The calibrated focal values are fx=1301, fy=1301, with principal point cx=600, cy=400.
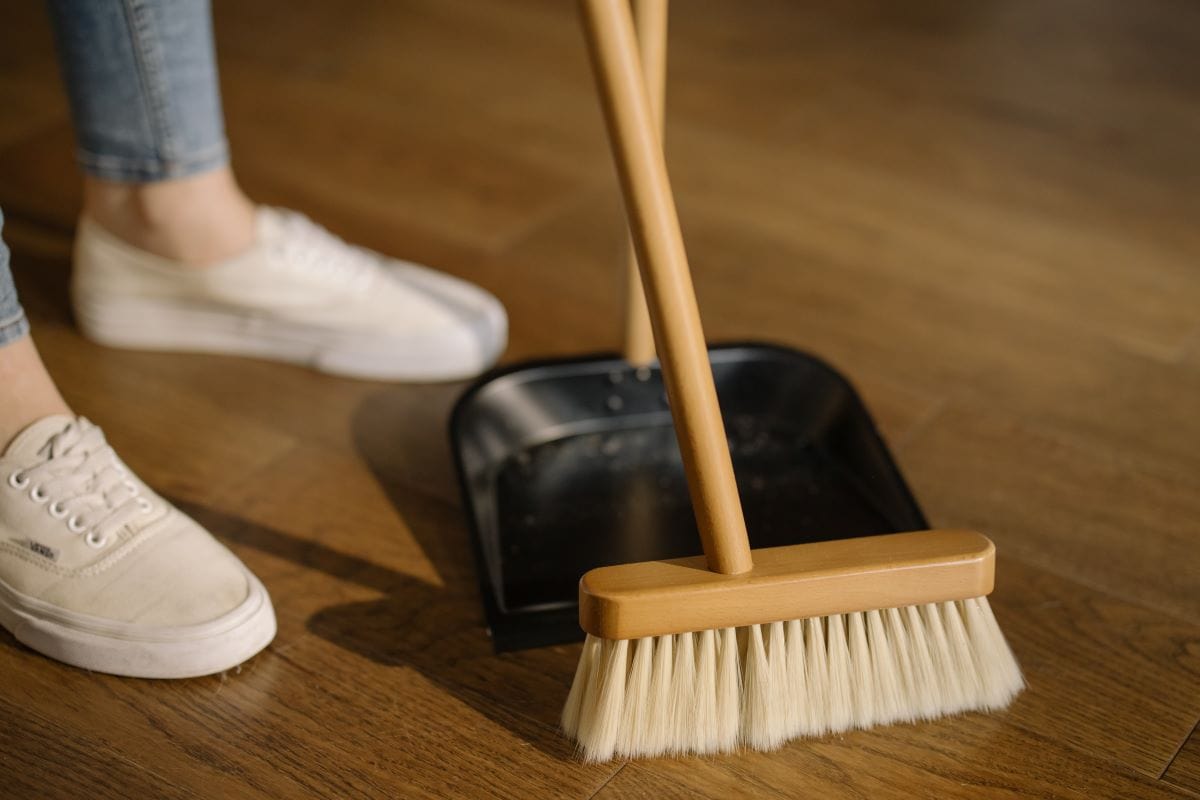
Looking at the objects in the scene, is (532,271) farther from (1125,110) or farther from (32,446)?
(1125,110)

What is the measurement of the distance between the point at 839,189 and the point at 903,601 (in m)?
0.67

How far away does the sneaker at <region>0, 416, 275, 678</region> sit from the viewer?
0.68 m

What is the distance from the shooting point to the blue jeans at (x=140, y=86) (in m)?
0.84

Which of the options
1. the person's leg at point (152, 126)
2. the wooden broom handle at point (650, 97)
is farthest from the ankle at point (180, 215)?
the wooden broom handle at point (650, 97)

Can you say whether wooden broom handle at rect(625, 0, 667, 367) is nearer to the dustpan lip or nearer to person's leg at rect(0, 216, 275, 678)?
the dustpan lip

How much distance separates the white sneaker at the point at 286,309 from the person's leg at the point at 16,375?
224 mm

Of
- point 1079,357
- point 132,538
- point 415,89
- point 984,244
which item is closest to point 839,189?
point 984,244

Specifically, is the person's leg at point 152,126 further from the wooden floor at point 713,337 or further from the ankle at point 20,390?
the ankle at point 20,390

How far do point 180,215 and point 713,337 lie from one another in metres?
0.40

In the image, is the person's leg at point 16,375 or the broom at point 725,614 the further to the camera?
the person's leg at point 16,375

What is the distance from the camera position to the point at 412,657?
2.34ft

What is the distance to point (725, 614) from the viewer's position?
607 millimetres

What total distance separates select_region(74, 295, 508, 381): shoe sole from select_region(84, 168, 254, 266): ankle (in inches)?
1.9

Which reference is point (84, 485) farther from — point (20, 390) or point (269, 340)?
point (269, 340)
